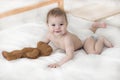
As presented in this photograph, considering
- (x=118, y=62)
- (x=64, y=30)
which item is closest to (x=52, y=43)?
(x=64, y=30)

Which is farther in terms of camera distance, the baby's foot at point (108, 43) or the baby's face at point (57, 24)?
the baby's foot at point (108, 43)

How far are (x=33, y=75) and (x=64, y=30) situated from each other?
385 millimetres

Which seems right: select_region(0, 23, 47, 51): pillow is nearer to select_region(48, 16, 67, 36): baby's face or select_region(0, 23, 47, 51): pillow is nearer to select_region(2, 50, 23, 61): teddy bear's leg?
select_region(2, 50, 23, 61): teddy bear's leg

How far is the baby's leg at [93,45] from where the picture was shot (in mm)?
1783

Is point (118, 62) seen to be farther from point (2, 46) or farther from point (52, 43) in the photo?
point (2, 46)

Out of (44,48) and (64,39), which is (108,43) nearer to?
→ (64,39)

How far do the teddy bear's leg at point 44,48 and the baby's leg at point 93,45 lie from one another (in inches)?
10.0

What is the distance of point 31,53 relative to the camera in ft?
5.49

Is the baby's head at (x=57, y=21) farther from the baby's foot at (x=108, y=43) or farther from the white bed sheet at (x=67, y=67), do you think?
the baby's foot at (x=108, y=43)

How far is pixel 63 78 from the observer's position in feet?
4.83

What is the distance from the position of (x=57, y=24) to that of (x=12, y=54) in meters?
0.34

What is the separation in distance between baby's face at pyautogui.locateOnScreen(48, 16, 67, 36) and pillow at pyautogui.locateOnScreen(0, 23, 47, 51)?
0.24m

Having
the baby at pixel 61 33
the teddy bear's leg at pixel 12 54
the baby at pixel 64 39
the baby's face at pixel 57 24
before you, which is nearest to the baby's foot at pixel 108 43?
the baby at pixel 64 39

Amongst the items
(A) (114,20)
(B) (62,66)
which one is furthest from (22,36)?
(A) (114,20)
